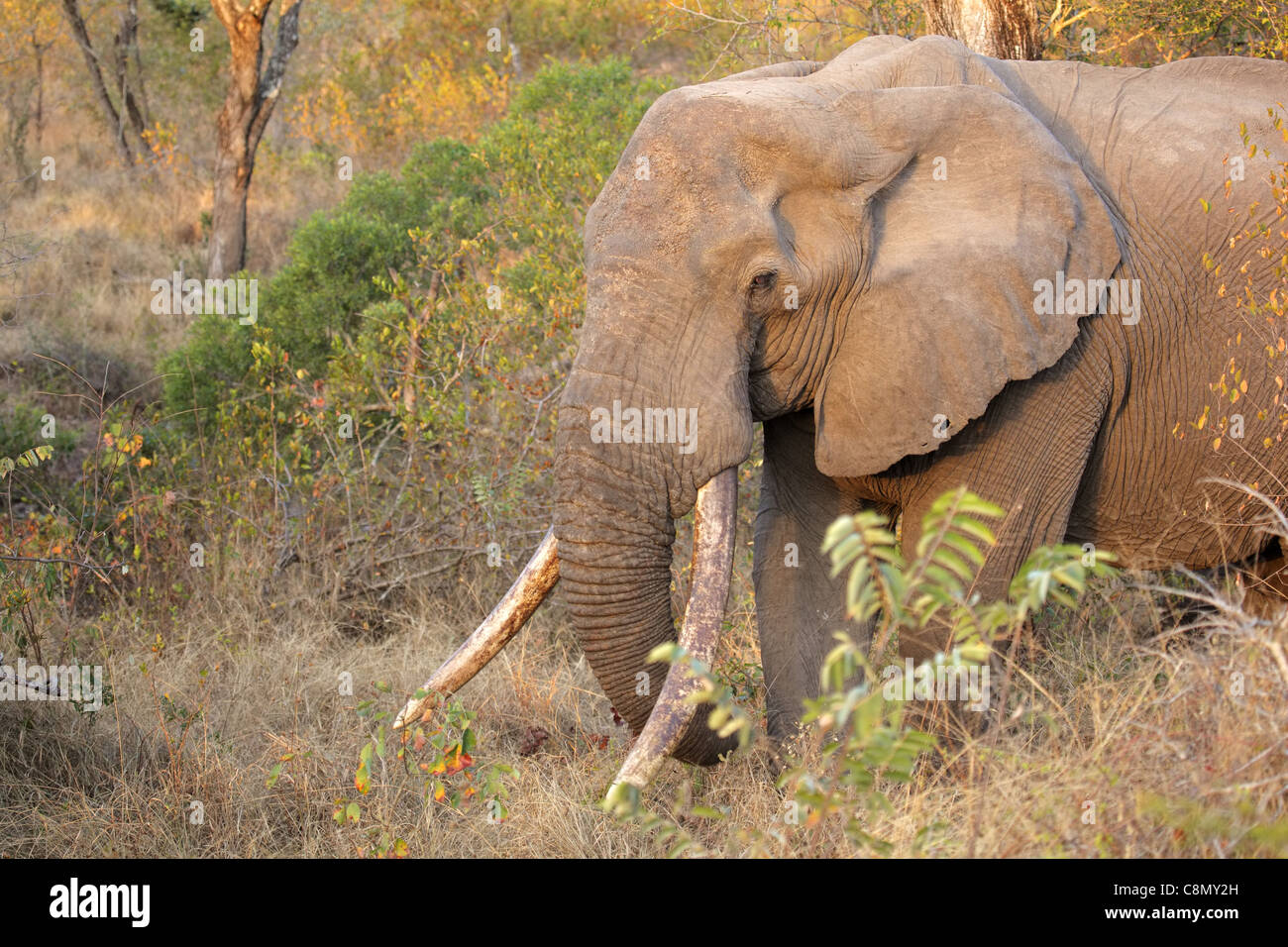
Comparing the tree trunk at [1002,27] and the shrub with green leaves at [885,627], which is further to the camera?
the tree trunk at [1002,27]

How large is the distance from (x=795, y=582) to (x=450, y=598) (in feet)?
8.00

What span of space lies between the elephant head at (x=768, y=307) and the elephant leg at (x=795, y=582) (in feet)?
2.23

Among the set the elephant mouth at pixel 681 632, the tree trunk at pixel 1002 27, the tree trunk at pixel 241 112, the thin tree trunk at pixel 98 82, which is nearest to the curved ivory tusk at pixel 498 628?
the elephant mouth at pixel 681 632

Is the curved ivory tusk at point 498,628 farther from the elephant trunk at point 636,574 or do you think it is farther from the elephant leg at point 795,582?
the elephant leg at point 795,582

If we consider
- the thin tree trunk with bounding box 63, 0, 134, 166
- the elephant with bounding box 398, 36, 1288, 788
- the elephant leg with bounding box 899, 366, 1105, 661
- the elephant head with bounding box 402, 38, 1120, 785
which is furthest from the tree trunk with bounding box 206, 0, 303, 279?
the elephant leg with bounding box 899, 366, 1105, 661

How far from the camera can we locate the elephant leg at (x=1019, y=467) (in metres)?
4.88

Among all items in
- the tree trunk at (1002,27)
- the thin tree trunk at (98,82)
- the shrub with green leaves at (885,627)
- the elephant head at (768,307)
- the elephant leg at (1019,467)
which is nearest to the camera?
the shrub with green leaves at (885,627)

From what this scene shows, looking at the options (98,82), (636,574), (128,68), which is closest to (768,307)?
(636,574)

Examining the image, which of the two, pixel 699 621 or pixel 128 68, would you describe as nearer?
pixel 699 621

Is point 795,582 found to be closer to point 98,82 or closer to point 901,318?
point 901,318

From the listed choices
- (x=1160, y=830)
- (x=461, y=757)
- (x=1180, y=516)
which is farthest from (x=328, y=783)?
(x=1180, y=516)

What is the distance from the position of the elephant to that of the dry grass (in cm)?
50

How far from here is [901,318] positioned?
4.62 meters

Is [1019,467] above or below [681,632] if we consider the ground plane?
→ above
